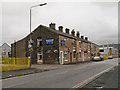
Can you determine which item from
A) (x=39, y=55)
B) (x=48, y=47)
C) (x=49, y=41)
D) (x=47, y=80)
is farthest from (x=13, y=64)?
(x=39, y=55)

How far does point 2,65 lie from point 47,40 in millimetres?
15211

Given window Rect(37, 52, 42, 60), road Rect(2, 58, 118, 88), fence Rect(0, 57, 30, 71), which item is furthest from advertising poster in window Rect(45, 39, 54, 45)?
road Rect(2, 58, 118, 88)

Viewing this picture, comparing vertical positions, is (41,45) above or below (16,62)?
above

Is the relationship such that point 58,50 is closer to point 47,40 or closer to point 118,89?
point 47,40

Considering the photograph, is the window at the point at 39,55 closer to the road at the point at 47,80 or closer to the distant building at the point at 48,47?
the distant building at the point at 48,47

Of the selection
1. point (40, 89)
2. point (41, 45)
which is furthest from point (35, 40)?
point (40, 89)

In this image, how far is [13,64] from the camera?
18.2m

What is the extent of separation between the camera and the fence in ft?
56.3

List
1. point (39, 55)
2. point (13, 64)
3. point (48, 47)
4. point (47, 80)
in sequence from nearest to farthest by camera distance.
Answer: point (47, 80), point (13, 64), point (48, 47), point (39, 55)

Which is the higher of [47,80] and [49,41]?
[49,41]

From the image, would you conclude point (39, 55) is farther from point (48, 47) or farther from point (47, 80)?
point (47, 80)

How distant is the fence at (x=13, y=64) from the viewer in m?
17.2

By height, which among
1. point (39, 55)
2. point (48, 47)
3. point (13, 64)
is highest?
point (48, 47)

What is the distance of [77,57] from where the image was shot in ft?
128
